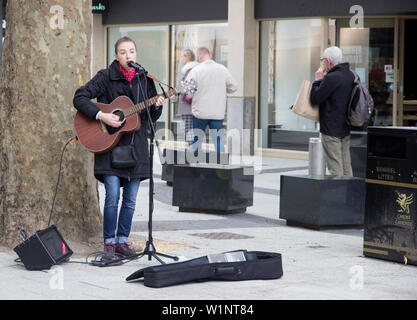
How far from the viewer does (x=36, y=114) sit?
7.46 meters

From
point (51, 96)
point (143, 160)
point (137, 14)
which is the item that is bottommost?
point (143, 160)

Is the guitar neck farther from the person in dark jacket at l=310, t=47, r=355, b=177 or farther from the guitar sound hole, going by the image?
the person in dark jacket at l=310, t=47, r=355, b=177

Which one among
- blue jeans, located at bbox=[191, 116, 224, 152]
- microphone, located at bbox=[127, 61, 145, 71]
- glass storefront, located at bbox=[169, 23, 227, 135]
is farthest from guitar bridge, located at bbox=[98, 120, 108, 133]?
glass storefront, located at bbox=[169, 23, 227, 135]

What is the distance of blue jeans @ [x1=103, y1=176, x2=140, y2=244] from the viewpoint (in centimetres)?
713

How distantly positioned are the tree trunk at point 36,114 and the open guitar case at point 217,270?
5.51ft

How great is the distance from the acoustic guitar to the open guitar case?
1.30 m

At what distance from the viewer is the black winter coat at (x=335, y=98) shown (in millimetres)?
10242

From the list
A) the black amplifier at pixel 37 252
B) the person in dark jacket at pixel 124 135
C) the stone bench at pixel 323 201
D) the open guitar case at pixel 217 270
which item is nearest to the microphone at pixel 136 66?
the person in dark jacket at pixel 124 135

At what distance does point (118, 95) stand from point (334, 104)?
392 cm

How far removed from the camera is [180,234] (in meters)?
8.64
